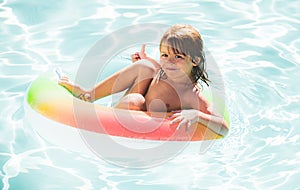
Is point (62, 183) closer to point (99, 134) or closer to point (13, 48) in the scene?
point (99, 134)

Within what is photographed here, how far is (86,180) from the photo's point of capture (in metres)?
3.70

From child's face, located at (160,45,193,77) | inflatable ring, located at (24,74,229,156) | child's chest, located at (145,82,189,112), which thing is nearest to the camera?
inflatable ring, located at (24,74,229,156)

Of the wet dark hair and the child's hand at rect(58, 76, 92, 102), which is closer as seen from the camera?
the wet dark hair

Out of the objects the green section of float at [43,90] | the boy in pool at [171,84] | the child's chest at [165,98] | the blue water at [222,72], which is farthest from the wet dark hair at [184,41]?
the green section of float at [43,90]

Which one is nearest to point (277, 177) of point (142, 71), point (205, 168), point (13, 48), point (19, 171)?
point (205, 168)

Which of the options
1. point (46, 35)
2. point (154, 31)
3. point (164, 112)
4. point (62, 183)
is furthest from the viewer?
point (46, 35)

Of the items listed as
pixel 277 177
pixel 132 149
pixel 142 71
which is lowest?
pixel 277 177

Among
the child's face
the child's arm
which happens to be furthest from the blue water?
the child's face

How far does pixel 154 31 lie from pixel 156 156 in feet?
4.54

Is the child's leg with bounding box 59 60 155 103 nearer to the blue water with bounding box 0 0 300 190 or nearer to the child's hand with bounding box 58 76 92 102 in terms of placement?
the child's hand with bounding box 58 76 92 102

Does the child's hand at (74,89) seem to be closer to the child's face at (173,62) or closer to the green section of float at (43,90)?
the green section of float at (43,90)

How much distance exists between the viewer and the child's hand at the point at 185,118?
3.74 m

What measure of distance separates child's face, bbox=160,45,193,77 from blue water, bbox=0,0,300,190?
0.49 meters

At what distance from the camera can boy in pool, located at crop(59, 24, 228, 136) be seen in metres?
3.80
